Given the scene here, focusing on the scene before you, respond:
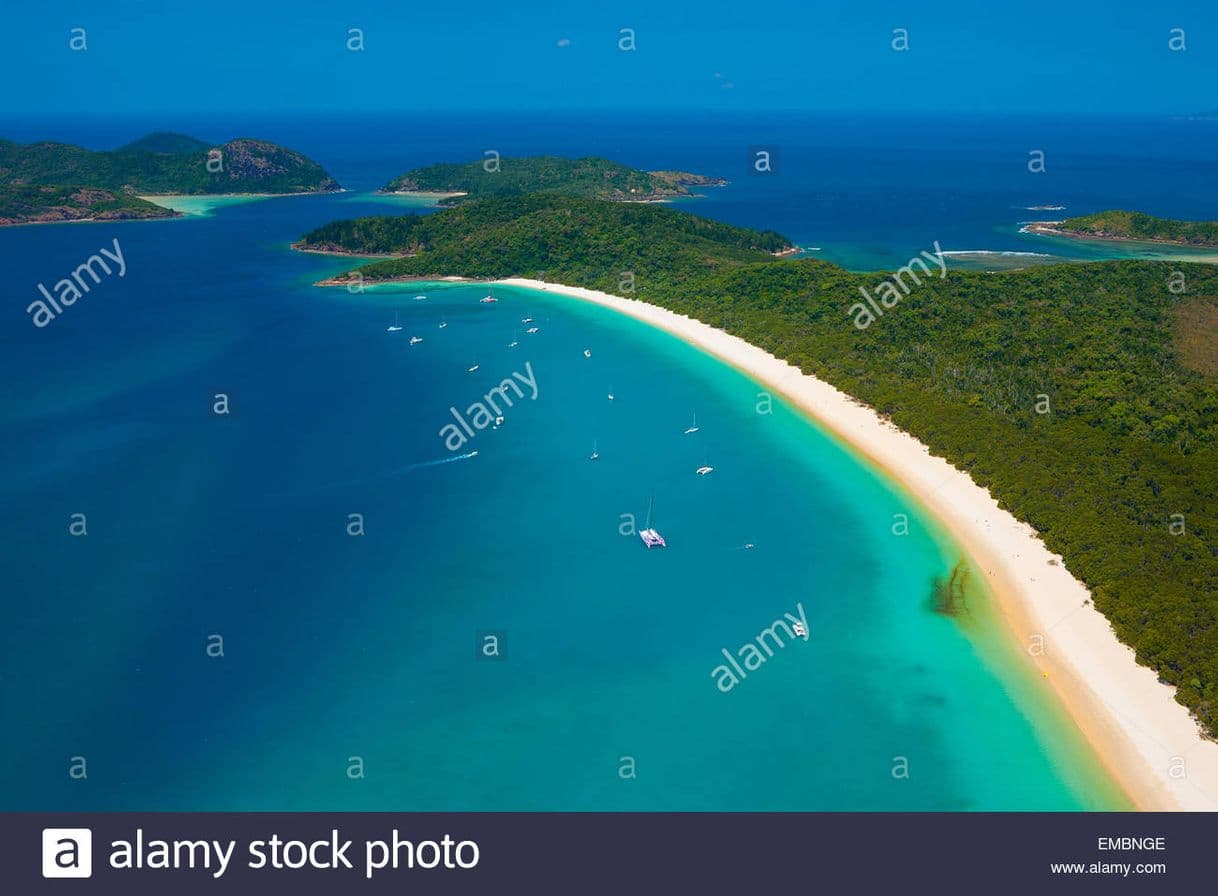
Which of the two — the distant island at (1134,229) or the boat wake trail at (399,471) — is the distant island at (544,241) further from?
the boat wake trail at (399,471)

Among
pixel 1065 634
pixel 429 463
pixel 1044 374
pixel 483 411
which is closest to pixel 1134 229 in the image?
pixel 1044 374

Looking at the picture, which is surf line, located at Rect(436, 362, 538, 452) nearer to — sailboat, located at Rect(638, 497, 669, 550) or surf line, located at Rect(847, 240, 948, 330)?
sailboat, located at Rect(638, 497, 669, 550)

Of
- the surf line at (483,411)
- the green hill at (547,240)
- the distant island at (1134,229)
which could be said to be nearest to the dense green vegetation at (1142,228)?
the distant island at (1134,229)

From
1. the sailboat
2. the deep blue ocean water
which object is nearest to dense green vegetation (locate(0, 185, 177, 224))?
the deep blue ocean water

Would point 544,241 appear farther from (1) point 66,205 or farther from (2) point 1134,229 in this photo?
(1) point 66,205

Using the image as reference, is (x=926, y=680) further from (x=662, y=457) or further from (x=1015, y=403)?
(x=1015, y=403)

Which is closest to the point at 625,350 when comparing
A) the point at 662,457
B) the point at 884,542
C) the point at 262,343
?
the point at 662,457
